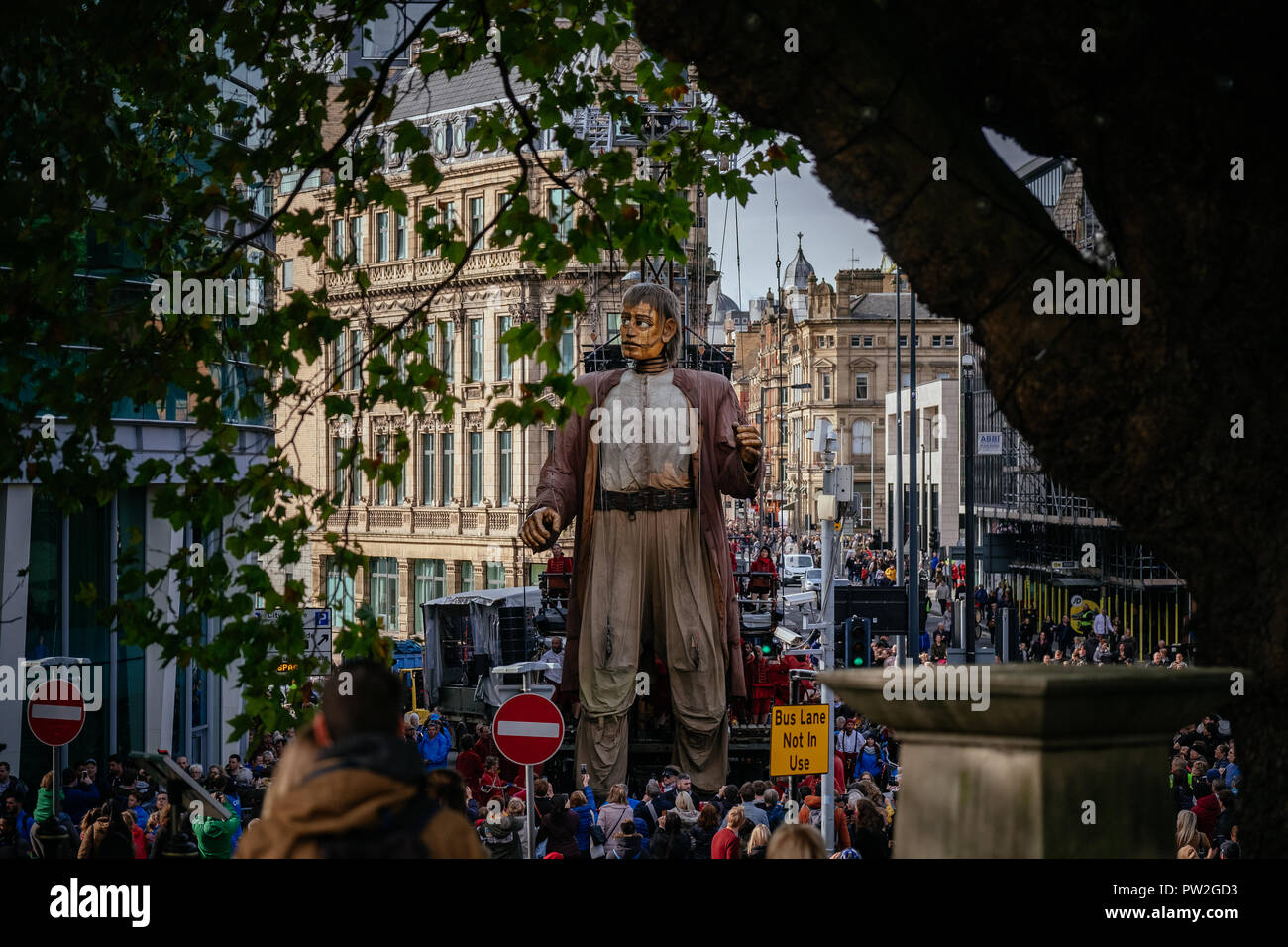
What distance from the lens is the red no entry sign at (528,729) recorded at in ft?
40.5

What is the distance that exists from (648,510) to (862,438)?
115054 mm

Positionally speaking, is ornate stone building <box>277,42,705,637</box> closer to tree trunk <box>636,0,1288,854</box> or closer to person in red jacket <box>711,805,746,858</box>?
person in red jacket <box>711,805,746,858</box>

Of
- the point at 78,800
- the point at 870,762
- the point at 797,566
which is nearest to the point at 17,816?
the point at 78,800

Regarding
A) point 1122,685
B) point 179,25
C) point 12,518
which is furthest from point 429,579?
point 1122,685

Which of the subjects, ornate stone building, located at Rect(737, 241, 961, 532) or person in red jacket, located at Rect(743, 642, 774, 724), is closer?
person in red jacket, located at Rect(743, 642, 774, 724)

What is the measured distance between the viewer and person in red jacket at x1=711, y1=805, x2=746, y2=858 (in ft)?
33.8

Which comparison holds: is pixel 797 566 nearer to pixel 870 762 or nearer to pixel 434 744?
pixel 870 762

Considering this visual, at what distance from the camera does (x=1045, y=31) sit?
441 centimetres

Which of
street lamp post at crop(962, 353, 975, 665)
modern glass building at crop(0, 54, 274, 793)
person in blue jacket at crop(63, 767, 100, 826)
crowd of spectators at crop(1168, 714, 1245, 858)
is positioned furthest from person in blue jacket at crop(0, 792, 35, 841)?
street lamp post at crop(962, 353, 975, 665)

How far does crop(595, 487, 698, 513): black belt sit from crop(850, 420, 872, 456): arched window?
11285 centimetres

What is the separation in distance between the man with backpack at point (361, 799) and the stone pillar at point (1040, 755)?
→ 1.05 meters

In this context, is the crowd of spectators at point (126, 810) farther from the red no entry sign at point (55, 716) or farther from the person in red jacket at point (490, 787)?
the person in red jacket at point (490, 787)

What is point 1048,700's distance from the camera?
12.0ft

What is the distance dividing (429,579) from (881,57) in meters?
56.0
